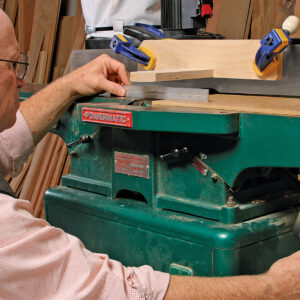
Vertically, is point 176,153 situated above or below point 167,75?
below

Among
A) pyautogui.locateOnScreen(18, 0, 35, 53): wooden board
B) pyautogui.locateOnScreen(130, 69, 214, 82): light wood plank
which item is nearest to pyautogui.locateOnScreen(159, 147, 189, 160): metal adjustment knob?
pyautogui.locateOnScreen(130, 69, 214, 82): light wood plank

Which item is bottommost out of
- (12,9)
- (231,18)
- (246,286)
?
(246,286)

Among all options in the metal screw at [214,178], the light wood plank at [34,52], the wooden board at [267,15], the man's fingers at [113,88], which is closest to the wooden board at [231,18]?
the wooden board at [267,15]

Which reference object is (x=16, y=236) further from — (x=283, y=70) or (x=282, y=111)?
(x=283, y=70)

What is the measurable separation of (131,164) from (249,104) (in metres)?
0.43

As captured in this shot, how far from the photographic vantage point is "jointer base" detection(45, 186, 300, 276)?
1.29m

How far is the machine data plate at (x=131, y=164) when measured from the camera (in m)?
1.50

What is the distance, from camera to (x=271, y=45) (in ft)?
4.14

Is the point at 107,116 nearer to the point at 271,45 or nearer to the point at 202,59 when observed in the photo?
the point at 202,59

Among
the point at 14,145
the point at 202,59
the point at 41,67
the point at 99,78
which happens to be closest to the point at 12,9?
the point at 41,67

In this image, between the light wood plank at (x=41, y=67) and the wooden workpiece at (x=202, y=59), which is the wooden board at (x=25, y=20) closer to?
the light wood plank at (x=41, y=67)

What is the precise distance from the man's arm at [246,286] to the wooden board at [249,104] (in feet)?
1.20

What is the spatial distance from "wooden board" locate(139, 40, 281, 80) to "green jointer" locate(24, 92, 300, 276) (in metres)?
0.21

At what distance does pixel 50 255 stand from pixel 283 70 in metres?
0.79
